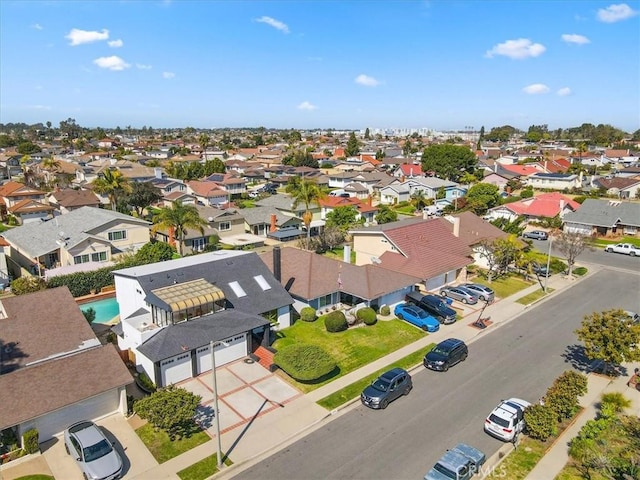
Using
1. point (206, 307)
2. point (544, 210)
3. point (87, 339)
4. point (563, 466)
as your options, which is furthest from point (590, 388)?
point (544, 210)

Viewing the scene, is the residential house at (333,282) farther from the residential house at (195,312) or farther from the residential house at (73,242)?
the residential house at (73,242)

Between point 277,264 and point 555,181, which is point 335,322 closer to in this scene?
point 277,264

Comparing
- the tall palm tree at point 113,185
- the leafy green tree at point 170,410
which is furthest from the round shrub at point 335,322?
the tall palm tree at point 113,185

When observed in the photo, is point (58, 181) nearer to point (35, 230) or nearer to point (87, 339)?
point (35, 230)

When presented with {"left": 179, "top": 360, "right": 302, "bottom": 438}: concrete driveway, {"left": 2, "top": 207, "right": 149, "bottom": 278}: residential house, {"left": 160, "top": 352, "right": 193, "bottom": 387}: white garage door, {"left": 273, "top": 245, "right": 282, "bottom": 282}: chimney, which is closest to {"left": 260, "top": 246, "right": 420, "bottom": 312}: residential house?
{"left": 273, "top": 245, "right": 282, "bottom": 282}: chimney

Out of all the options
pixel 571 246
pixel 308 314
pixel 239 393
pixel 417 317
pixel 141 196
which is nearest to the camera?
pixel 239 393

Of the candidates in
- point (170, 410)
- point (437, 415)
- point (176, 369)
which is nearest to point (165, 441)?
point (170, 410)
